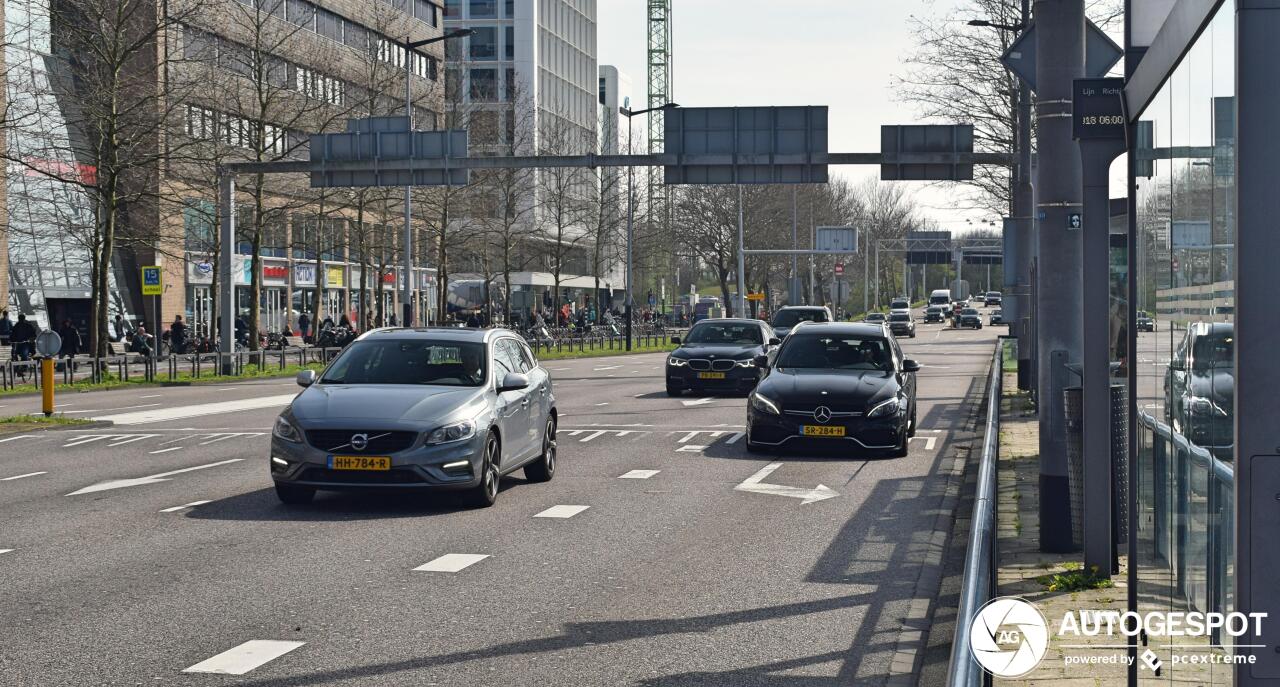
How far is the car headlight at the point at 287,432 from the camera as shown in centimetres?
1267

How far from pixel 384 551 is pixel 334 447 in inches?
87.7

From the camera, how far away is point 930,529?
467 inches

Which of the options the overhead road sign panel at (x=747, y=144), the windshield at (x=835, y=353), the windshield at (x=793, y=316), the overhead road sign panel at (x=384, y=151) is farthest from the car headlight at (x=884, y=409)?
the overhead road sign panel at (x=384, y=151)

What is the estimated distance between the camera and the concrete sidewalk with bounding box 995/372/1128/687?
21.6 ft

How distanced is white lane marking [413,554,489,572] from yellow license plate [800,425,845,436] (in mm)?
7597

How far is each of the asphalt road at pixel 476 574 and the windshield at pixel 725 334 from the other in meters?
12.4

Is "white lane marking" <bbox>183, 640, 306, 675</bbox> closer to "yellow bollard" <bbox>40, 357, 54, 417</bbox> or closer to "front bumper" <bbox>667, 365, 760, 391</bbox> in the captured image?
"yellow bollard" <bbox>40, 357, 54, 417</bbox>

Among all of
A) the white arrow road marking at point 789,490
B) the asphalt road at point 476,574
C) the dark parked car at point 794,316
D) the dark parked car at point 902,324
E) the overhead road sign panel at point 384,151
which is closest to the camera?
the asphalt road at point 476,574

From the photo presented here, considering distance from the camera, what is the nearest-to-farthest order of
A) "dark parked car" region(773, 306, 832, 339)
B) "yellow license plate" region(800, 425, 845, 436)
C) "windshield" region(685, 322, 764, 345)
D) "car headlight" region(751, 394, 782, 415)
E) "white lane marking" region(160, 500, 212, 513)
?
"white lane marking" region(160, 500, 212, 513), "yellow license plate" region(800, 425, 845, 436), "car headlight" region(751, 394, 782, 415), "windshield" region(685, 322, 764, 345), "dark parked car" region(773, 306, 832, 339)

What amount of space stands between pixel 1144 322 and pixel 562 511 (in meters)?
8.31

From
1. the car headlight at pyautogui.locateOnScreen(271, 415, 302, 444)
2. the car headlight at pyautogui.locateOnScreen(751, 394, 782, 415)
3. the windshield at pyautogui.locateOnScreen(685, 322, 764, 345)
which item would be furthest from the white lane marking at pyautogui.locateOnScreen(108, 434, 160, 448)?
the windshield at pyautogui.locateOnScreen(685, 322, 764, 345)

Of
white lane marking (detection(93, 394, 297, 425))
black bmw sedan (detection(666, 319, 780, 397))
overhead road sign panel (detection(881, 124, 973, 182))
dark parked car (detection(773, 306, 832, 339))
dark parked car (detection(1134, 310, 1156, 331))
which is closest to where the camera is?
dark parked car (detection(1134, 310, 1156, 331))

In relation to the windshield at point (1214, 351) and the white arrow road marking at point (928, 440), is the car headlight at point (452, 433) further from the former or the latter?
the windshield at point (1214, 351)

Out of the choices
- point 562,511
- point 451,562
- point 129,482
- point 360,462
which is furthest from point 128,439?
point 451,562
